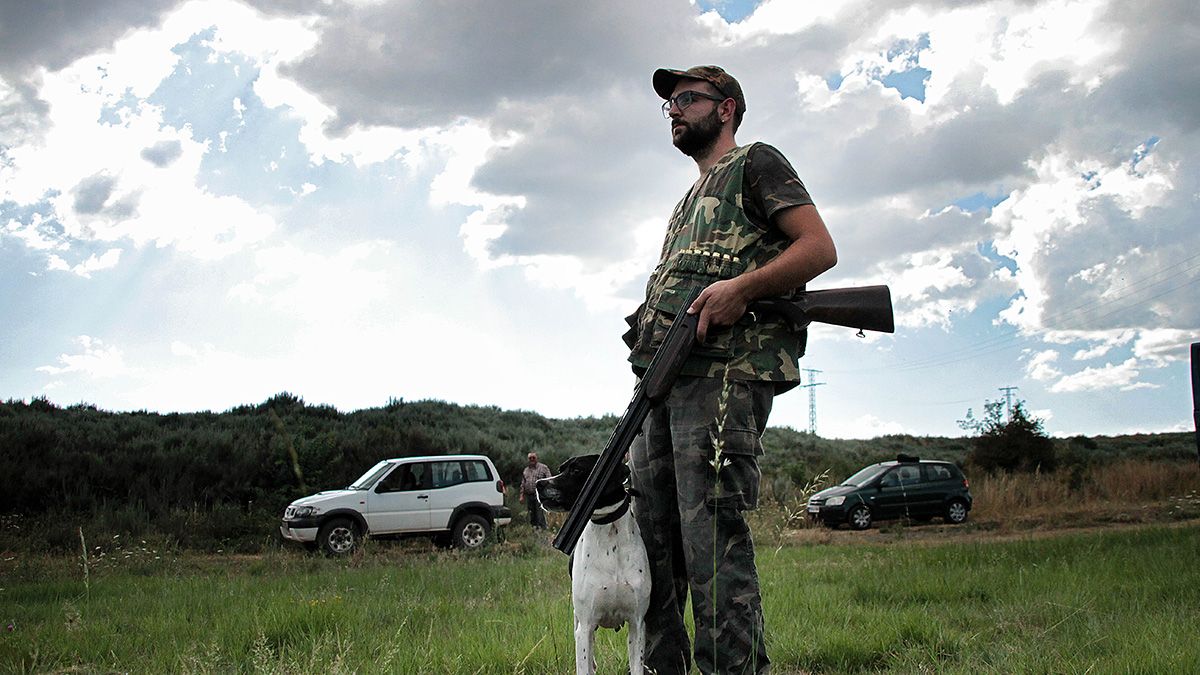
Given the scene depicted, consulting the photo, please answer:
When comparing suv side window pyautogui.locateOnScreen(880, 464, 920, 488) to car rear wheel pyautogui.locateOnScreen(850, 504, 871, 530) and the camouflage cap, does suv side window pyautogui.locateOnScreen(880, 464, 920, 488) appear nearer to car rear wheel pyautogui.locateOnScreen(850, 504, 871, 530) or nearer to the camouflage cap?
car rear wheel pyautogui.locateOnScreen(850, 504, 871, 530)

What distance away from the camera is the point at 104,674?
4164 millimetres

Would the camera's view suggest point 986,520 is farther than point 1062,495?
No

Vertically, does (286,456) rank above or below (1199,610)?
above

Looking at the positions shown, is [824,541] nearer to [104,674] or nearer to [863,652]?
[863,652]

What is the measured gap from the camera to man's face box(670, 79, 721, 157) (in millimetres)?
3209

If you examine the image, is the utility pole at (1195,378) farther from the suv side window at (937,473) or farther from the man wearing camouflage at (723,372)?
the suv side window at (937,473)

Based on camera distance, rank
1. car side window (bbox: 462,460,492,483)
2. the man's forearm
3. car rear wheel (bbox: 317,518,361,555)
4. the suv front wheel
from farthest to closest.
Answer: car side window (bbox: 462,460,492,483), the suv front wheel, car rear wheel (bbox: 317,518,361,555), the man's forearm

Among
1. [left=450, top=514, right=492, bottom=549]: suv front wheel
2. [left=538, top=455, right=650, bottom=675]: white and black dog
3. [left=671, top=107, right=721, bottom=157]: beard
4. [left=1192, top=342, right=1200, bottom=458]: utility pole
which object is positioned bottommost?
[left=450, top=514, right=492, bottom=549]: suv front wheel

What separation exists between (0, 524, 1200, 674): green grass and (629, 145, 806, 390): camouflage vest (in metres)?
1.55

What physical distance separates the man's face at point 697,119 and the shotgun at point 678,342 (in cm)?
63

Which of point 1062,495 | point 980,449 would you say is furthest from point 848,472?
point 1062,495

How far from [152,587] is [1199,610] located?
8196mm

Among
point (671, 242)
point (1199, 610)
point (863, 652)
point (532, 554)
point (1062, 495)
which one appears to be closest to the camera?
point (671, 242)

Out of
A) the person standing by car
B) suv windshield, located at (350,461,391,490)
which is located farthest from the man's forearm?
the person standing by car
